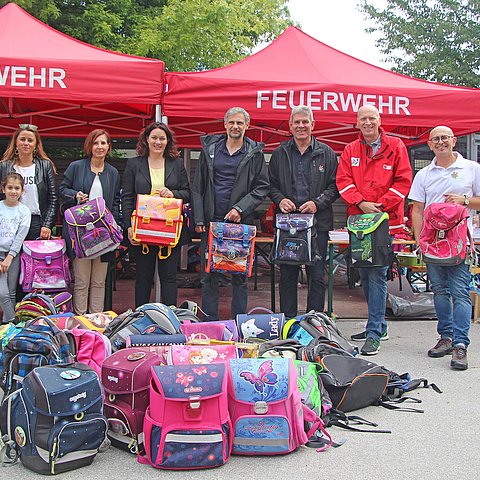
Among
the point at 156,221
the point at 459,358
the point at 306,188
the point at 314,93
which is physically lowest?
the point at 459,358

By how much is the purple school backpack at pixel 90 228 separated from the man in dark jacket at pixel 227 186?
2.50 ft

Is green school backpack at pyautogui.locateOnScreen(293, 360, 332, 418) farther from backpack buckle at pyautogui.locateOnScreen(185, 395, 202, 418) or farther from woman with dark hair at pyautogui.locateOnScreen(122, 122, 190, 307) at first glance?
woman with dark hair at pyautogui.locateOnScreen(122, 122, 190, 307)

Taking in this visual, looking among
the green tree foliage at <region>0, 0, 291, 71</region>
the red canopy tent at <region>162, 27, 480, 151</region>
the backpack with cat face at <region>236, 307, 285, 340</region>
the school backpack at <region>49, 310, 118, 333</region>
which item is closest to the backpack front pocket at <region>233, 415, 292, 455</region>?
the backpack with cat face at <region>236, 307, 285, 340</region>

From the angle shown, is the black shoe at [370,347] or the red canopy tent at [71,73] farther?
the red canopy tent at [71,73]

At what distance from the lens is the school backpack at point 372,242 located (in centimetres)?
486

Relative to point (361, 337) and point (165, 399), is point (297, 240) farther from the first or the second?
point (165, 399)

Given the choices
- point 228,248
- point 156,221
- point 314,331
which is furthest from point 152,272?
point 314,331

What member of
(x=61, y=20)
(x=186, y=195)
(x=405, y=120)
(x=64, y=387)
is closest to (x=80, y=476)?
(x=64, y=387)

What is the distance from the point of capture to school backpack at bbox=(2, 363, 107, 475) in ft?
9.05

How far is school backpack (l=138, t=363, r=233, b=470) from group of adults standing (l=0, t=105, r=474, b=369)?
2221 mm

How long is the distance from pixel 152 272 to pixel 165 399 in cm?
257

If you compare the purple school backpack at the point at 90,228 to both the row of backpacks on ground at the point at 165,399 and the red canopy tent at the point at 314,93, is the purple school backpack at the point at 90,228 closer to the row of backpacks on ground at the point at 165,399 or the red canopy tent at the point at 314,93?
the red canopy tent at the point at 314,93

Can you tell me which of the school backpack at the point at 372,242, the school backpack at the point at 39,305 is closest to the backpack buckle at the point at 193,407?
the school backpack at the point at 39,305

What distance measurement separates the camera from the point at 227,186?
507 centimetres
